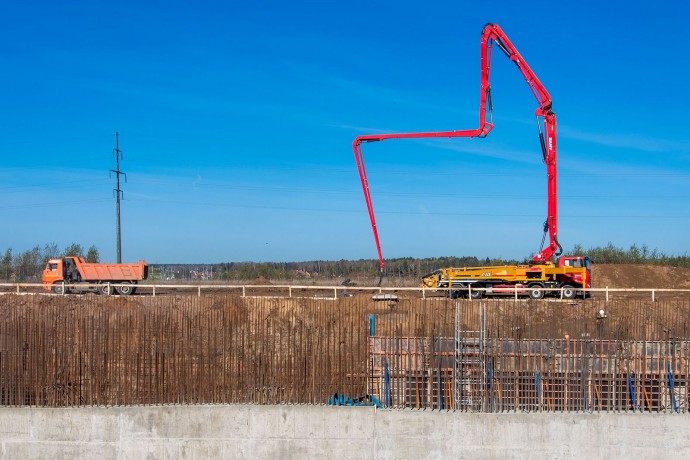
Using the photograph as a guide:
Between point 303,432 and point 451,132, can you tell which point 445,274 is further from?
point 303,432

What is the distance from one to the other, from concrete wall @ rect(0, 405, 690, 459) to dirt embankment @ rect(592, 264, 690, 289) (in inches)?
992

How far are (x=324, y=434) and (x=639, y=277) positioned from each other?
2949cm

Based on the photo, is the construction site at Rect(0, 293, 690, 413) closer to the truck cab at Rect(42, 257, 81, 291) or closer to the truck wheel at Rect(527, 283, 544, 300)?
the truck wheel at Rect(527, 283, 544, 300)

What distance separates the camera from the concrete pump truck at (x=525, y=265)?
85.0 feet

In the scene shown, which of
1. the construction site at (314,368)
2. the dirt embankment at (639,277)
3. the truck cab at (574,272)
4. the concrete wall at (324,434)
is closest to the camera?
the concrete wall at (324,434)

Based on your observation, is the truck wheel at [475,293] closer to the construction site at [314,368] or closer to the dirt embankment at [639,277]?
the dirt embankment at [639,277]

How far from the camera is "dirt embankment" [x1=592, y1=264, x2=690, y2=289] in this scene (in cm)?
3528

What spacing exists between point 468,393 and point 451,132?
58.5 feet

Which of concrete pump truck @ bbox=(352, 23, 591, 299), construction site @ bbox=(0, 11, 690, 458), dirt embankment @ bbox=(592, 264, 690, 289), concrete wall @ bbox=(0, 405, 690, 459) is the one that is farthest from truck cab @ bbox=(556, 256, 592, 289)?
concrete wall @ bbox=(0, 405, 690, 459)

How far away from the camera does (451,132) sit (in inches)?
1128

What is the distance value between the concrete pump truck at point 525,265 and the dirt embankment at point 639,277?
9518mm

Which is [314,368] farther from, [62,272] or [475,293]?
[62,272]

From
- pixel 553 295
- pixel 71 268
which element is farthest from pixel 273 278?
pixel 553 295

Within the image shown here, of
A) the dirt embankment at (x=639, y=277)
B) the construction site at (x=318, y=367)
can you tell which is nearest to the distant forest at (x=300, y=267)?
the dirt embankment at (x=639, y=277)
